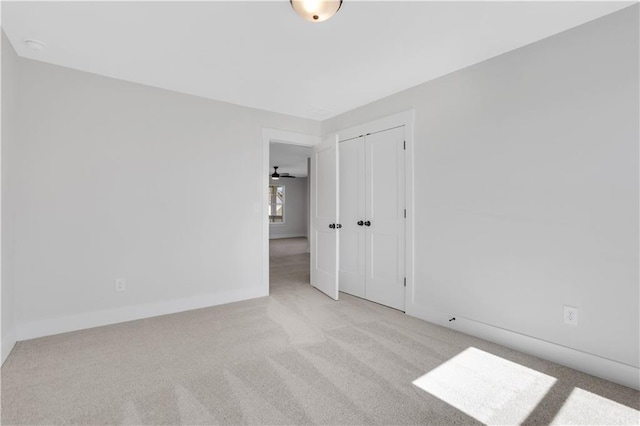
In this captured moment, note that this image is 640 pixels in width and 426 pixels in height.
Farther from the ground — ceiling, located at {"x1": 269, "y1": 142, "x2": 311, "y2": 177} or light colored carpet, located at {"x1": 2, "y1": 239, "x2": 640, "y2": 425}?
ceiling, located at {"x1": 269, "y1": 142, "x2": 311, "y2": 177}

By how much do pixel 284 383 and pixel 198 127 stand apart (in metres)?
2.87

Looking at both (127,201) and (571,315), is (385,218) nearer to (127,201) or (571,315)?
(571,315)

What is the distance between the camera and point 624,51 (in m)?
1.89

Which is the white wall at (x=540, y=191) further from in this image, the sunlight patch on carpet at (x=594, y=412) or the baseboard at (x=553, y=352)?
the sunlight patch on carpet at (x=594, y=412)

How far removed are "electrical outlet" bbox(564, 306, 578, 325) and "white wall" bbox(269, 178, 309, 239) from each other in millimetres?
9815

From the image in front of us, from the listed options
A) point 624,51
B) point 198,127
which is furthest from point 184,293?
point 624,51

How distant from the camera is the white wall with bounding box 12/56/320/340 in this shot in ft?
8.48

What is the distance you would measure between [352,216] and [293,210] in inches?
325

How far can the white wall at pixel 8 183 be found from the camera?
2.19m

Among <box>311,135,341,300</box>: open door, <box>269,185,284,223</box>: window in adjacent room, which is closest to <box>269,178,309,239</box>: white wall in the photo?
<box>269,185,284,223</box>: window in adjacent room

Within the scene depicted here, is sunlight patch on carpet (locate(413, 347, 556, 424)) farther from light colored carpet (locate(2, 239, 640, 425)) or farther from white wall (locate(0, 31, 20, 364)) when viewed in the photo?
white wall (locate(0, 31, 20, 364))

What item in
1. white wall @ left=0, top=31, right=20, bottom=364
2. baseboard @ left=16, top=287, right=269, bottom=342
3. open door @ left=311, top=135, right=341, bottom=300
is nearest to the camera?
white wall @ left=0, top=31, right=20, bottom=364

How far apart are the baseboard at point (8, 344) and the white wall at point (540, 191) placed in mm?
3499

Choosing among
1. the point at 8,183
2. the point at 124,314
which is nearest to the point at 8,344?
the point at 124,314
